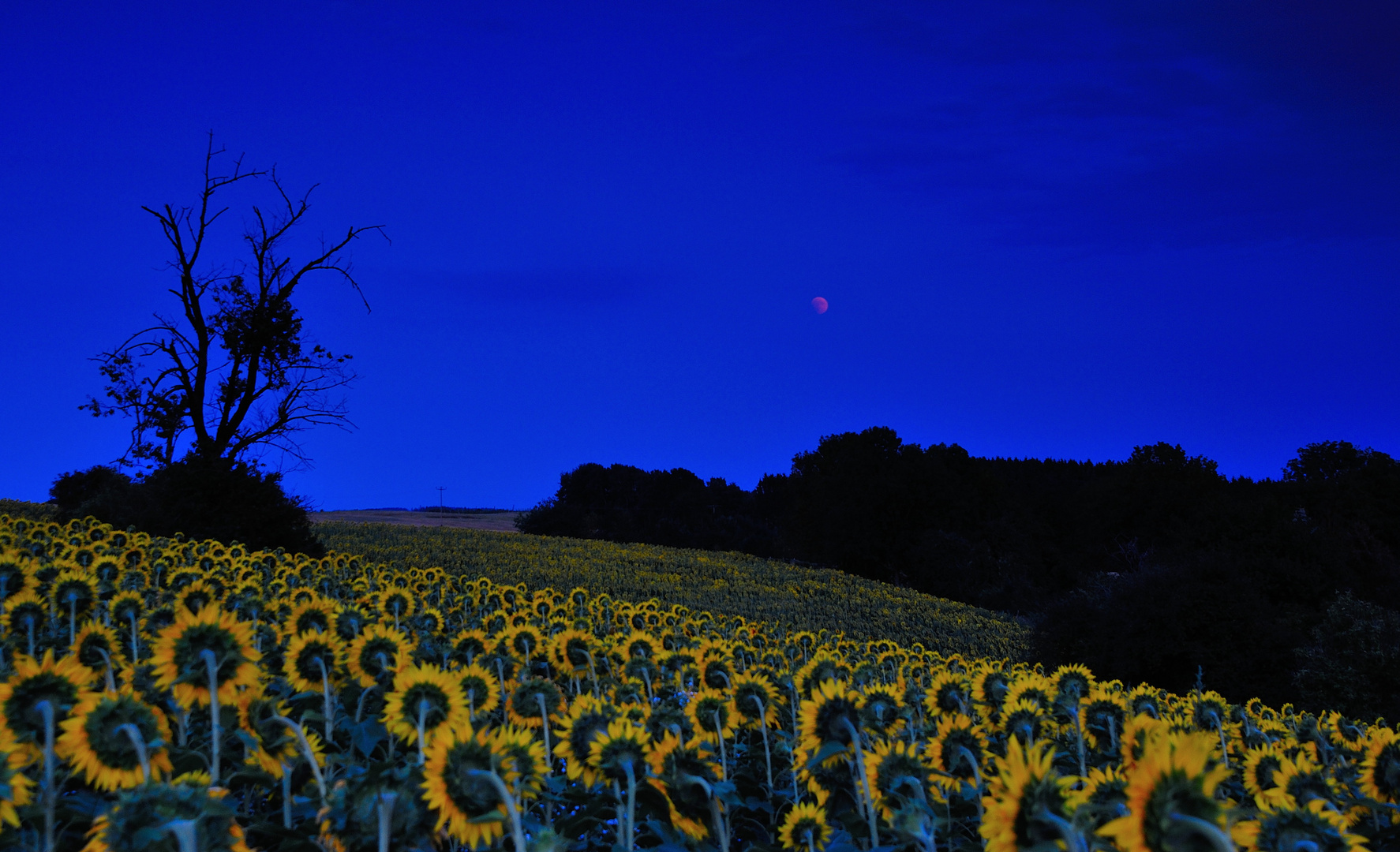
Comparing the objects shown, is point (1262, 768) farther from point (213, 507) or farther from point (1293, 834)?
point (213, 507)

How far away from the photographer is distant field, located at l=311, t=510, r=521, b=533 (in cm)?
5725

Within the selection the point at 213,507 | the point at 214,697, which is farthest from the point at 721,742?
the point at 213,507

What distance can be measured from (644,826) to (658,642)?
2.32m

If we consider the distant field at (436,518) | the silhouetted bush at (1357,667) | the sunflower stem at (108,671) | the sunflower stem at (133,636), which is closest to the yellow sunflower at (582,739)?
the sunflower stem at (108,671)

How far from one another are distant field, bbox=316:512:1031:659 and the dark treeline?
2.39m

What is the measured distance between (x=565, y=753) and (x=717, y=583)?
20.9 metres

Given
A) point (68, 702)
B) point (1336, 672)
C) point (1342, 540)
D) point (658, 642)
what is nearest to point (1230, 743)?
point (658, 642)

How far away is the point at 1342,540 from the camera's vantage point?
2955 centimetres

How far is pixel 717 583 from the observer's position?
23.1 metres

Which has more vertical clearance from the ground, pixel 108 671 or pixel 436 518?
pixel 436 518

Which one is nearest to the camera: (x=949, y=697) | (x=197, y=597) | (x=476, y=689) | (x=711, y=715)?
(x=476, y=689)

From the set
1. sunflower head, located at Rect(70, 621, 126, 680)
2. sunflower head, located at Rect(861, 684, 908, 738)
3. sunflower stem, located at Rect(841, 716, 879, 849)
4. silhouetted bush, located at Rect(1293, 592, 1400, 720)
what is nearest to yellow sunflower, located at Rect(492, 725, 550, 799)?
sunflower stem, located at Rect(841, 716, 879, 849)

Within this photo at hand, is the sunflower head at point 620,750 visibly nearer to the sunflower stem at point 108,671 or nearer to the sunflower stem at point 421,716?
the sunflower stem at point 421,716

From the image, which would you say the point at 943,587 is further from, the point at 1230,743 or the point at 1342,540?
the point at 1230,743
